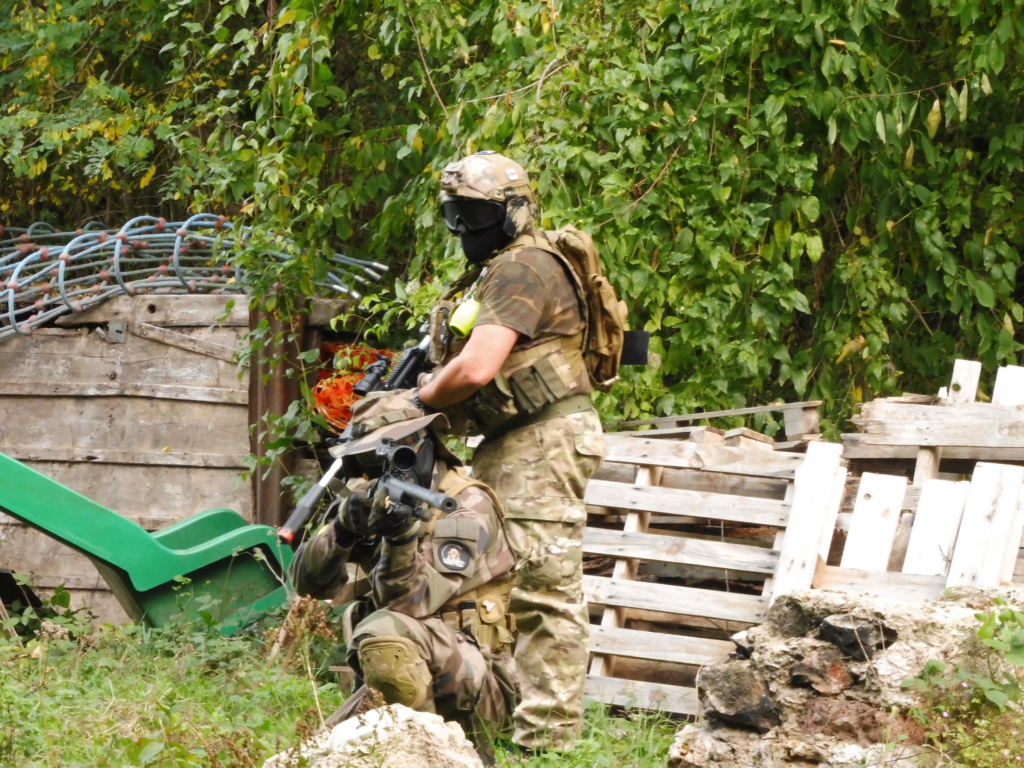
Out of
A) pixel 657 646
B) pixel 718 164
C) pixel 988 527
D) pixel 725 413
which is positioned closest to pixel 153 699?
pixel 657 646

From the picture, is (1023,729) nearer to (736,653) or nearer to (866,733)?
(866,733)

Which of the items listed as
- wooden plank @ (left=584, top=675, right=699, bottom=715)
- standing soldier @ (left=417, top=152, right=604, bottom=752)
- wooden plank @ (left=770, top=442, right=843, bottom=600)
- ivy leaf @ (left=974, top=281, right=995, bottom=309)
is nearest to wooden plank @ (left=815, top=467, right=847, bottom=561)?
wooden plank @ (left=770, top=442, right=843, bottom=600)

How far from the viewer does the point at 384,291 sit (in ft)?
20.4

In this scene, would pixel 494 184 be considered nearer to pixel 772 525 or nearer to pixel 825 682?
pixel 772 525

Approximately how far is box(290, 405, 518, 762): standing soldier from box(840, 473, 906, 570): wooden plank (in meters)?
1.44

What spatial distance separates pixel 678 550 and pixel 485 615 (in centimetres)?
129

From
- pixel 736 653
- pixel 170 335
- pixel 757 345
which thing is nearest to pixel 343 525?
pixel 736 653

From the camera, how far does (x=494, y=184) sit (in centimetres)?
423

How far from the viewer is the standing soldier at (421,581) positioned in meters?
3.68

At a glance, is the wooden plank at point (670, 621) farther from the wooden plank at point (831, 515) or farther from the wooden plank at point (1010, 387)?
the wooden plank at point (1010, 387)

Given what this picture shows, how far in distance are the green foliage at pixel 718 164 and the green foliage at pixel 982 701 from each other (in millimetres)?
3047

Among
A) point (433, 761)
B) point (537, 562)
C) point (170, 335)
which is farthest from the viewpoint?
point (170, 335)

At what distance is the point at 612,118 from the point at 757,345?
1.28 meters

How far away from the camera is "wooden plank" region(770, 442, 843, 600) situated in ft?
15.8
